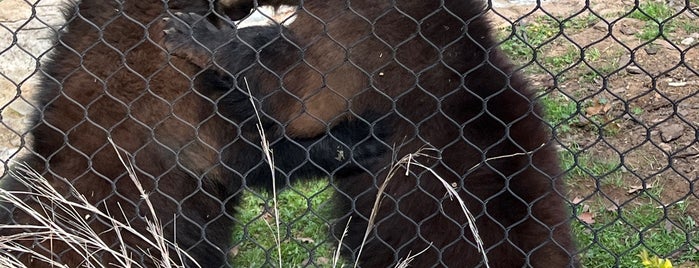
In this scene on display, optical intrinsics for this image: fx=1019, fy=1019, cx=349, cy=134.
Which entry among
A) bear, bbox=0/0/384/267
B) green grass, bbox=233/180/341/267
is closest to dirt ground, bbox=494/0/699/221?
green grass, bbox=233/180/341/267

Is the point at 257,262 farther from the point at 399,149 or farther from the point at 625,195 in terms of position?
the point at 625,195

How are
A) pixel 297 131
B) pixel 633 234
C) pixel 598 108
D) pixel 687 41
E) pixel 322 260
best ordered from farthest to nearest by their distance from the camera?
pixel 687 41, pixel 598 108, pixel 322 260, pixel 633 234, pixel 297 131

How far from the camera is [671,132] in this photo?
5492 millimetres

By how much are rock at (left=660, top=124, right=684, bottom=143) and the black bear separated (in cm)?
185

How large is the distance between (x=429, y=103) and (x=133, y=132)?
1098 millimetres

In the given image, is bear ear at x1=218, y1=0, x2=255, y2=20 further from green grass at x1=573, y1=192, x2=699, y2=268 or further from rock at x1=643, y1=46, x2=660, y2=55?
rock at x1=643, y1=46, x2=660, y2=55

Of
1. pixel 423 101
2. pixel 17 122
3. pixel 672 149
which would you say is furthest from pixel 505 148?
pixel 17 122

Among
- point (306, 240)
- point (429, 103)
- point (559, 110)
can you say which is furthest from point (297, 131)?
point (559, 110)

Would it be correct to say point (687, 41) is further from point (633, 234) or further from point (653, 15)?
point (633, 234)

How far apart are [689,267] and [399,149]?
1.61 metres

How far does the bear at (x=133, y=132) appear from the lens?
3.74m

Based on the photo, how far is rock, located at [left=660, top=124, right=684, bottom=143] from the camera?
5.46m

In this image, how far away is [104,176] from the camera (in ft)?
11.8

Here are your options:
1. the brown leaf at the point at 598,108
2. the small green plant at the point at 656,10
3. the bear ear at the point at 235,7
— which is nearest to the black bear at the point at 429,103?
the bear ear at the point at 235,7
